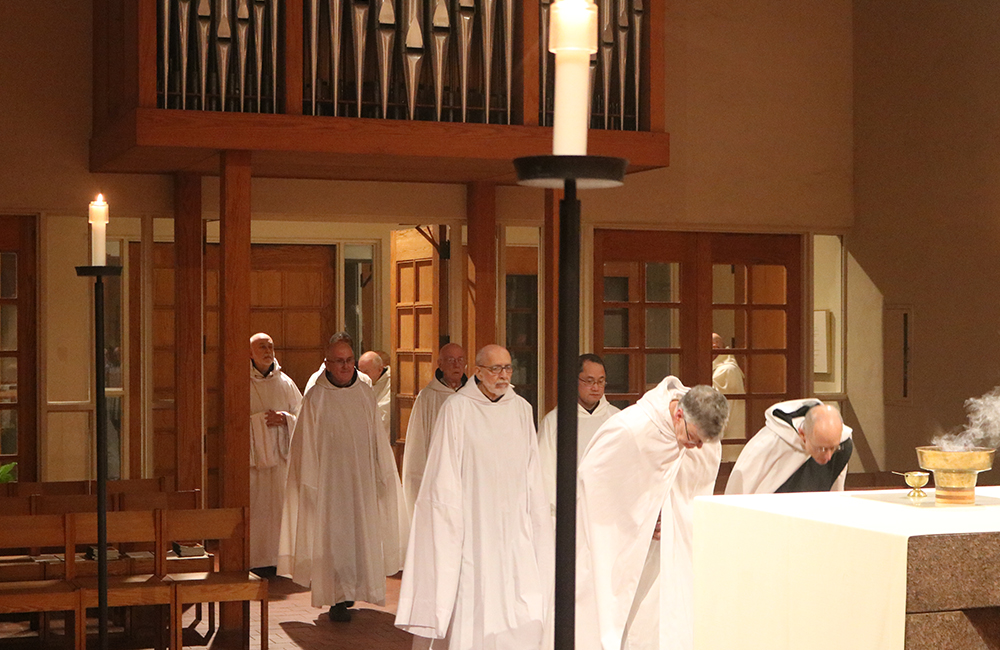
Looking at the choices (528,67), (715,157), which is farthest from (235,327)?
(715,157)

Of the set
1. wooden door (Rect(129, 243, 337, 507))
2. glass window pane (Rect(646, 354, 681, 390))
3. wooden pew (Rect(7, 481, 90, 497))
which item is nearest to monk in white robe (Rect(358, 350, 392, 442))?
wooden door (Rect(129, 243, 337, 507))

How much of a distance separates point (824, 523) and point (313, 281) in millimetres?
9866

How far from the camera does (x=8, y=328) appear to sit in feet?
29.7

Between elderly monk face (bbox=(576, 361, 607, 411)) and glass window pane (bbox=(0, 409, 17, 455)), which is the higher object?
elderly monk face (bbox=(576, 361, 607, 411))

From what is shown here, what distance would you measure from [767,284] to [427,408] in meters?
3.25

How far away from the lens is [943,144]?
9.73 meters

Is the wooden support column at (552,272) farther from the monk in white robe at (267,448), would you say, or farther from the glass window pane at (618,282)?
the monk in white robe at (267,448)

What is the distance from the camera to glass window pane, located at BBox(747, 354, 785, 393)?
10.7 m

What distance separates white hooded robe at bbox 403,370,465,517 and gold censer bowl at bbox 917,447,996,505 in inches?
235

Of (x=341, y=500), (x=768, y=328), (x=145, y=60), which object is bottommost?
(x=341, y=500)

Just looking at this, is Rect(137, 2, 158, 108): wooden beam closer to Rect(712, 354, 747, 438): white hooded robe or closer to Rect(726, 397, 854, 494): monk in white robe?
Rect(726, 397, 854, 494): monk in white robe

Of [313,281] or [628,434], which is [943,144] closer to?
[628,434]

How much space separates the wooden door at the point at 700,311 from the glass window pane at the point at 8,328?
4260 mm

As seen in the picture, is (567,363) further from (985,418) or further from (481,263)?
(481,263)
